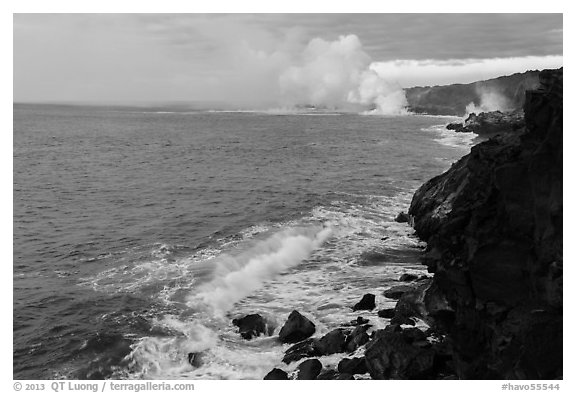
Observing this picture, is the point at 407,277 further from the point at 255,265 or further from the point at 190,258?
the point at 190,258

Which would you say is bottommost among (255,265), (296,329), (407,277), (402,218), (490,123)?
(296,329)

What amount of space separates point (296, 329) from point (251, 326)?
238cm

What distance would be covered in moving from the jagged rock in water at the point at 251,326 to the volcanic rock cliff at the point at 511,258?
8.59 m

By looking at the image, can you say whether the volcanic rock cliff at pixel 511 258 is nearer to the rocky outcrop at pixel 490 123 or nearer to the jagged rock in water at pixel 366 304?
the jagged rock in water at pixel 366 304

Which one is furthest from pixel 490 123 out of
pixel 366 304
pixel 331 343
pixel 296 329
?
pixel 331 343

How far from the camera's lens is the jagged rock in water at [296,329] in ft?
78.5

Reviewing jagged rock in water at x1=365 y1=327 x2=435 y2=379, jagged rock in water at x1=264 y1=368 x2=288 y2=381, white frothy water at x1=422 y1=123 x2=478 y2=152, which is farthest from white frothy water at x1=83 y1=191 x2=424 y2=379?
white frothy water at x1=422 y1=123 x2=478 y2=152

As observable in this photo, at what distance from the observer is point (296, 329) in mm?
24031

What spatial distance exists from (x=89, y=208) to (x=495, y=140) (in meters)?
36.0

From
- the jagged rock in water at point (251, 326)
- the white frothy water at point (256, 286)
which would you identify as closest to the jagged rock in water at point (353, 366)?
the white frothy water at point (256, 286)

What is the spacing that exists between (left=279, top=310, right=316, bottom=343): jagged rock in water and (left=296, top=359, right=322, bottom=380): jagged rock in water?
2913mm

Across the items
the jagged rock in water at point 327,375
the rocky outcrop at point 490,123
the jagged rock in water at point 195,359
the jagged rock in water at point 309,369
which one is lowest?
the jagged rock in water at point 195,359

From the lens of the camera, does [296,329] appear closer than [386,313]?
Yes
